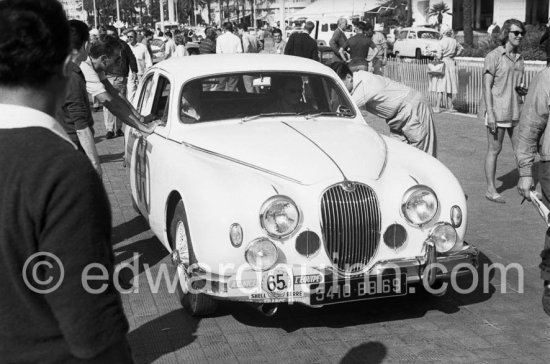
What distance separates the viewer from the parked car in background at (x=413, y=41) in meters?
43.6

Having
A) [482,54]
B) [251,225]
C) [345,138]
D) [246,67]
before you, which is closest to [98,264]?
[251,225]

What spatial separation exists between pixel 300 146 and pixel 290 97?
119 cm

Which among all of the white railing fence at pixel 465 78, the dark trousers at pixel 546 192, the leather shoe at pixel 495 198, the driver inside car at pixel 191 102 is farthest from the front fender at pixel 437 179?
the white railing fence at pixel 465 78

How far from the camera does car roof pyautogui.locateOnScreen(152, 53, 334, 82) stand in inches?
272

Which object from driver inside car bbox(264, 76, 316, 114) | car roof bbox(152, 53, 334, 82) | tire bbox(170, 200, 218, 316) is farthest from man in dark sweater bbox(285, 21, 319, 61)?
tire bbox(170, 200, 218, 316)

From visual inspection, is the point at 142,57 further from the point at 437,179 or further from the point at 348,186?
the point at 348,186

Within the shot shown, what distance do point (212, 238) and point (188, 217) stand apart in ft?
1.14

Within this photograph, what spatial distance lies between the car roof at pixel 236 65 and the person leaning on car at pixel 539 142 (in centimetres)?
194

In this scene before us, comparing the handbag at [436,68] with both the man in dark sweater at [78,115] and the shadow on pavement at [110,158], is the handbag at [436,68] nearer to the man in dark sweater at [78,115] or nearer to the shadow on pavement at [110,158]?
A: the shadow on pavement at [110,158]

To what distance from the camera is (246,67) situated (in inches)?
276

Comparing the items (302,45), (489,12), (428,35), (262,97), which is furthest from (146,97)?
(489,12)

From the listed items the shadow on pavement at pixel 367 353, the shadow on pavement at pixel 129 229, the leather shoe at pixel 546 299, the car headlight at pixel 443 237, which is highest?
the car headlight at pixel 443 237

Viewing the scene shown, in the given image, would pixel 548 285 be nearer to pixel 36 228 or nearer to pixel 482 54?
pixel 36 228

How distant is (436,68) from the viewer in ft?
55.9
